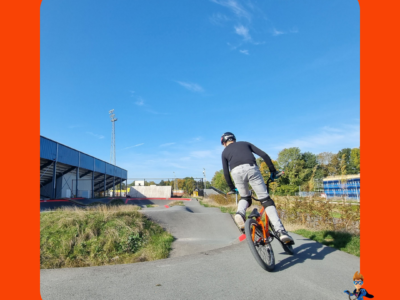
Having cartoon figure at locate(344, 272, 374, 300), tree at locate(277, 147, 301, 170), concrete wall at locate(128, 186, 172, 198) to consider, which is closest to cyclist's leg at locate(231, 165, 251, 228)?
cartoon figure at locate(344, 272, 374, 300)

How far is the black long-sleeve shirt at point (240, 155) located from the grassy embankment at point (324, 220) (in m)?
1.85

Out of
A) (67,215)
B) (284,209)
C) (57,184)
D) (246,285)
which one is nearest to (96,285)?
(246,285)

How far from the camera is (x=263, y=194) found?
3918 mm

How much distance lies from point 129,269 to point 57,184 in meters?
30.3

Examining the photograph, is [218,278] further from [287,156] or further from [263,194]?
[287,156]

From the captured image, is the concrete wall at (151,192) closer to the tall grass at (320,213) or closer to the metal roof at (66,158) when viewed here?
the metal roof at (66,158)

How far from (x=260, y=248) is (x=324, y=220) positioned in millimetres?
5415

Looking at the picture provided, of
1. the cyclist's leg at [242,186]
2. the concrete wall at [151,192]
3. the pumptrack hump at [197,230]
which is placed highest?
the cyclist's leg at [242,186]

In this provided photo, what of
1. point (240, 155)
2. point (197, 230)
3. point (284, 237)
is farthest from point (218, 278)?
point (197, 230)

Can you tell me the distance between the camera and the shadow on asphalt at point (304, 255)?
3.90 meters

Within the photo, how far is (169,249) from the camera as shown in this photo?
7.98 m

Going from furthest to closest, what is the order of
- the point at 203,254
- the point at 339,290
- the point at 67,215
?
the point at 67,215
the point at 203,254
the point at 339,290

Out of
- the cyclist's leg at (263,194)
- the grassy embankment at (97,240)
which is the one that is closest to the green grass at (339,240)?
the cyclist's leg at (263,194)

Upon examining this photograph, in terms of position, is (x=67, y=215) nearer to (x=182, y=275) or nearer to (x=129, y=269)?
(x=129, y=269)
